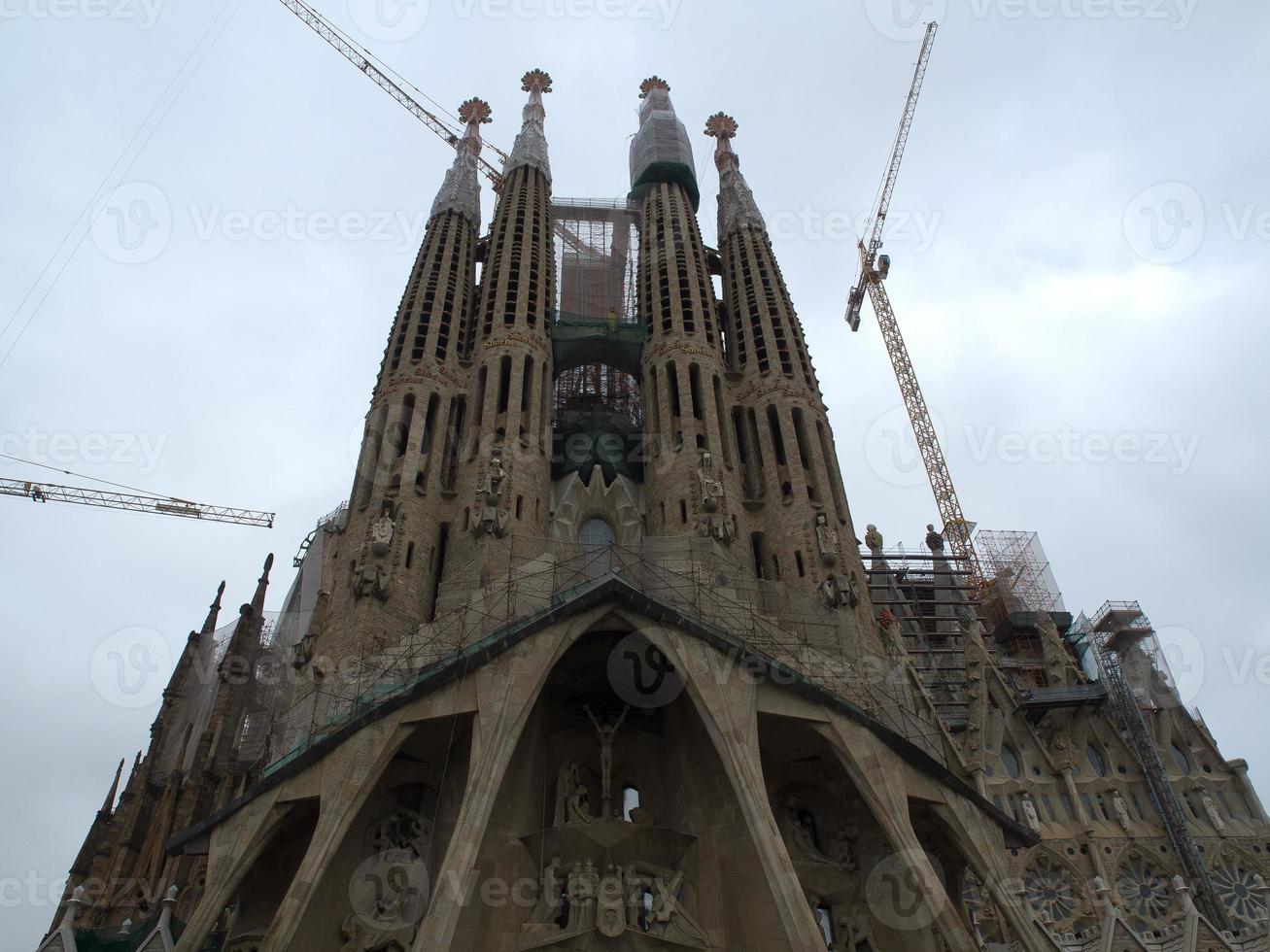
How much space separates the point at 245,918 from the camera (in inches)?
909

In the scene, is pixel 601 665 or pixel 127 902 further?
pixel 127 902

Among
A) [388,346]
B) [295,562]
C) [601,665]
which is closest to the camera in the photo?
[601,665]

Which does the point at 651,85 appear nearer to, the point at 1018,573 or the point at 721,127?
the point at 721,127

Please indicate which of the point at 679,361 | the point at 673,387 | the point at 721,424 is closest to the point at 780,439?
the point at 721,424

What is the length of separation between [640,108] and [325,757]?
42657 mm

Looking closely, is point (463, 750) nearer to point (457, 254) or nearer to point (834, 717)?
point (834, 717)

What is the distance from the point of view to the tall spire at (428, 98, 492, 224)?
4281 cm

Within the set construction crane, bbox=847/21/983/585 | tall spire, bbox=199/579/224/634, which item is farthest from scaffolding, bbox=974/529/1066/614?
tall spire, bbox=199/579/224/634

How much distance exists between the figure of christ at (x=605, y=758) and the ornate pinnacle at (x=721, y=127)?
120 ft

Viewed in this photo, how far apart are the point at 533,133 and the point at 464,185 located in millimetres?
6193

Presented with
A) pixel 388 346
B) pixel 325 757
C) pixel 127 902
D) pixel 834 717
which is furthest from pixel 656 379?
pixel 127 902

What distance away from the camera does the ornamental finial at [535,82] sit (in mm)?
52906

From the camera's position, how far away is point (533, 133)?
48.2 m

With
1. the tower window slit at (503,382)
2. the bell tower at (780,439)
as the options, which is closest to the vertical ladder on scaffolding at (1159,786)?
the bell tower at (780,439)
